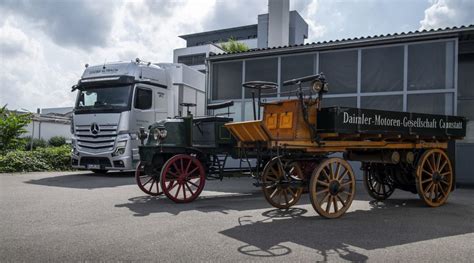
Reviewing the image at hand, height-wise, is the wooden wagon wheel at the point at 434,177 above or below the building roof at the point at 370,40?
below

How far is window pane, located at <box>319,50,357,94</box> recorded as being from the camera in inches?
536

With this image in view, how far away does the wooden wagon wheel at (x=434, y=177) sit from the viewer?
26.9 feet

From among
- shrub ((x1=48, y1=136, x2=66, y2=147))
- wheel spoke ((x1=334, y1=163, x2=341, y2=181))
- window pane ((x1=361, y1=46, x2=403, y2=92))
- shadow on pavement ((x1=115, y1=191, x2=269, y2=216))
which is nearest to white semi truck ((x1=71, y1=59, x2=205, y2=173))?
shadow on pavement ((x1=115, y1=191, x2=269, y2=216))

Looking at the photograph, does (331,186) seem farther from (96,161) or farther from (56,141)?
(56,141)

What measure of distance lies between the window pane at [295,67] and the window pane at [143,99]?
164 inches

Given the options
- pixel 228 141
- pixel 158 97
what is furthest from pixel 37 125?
pixel 228 141

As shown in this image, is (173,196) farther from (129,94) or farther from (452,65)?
(452,65)

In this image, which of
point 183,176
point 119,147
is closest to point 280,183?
point 183,176

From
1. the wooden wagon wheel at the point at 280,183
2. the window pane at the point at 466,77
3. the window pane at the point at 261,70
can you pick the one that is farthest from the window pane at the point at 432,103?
the wooden wagon wheel at the point at 280,183

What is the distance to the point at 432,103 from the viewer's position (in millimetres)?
12438

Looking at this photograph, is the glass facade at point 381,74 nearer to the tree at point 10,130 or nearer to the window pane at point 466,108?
the window pane at point 466,108

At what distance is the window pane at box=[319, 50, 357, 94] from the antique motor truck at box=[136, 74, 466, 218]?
4811mm

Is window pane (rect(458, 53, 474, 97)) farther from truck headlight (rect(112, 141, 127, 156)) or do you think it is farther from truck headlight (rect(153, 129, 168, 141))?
truck headlight (rect(112, 141, 127, 156))

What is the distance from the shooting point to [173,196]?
8.69 metres
